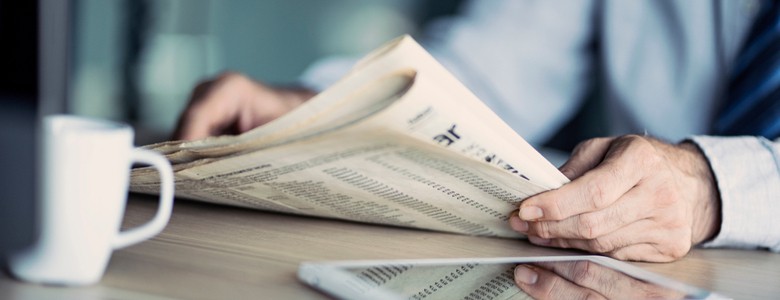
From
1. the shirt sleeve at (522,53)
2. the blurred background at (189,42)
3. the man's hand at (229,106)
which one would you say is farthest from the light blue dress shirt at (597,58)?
the blurred background at (189,42)

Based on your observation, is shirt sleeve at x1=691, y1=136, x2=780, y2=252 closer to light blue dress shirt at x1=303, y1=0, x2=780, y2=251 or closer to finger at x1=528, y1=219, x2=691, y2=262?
finger at x1=528, y1=219, x2=691, y2=262

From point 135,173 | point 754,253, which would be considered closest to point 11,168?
point 135,173

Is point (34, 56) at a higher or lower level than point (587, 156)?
lower

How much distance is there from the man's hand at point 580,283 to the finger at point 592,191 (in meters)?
0.04

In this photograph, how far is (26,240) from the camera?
418mm

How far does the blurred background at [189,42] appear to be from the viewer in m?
2.65

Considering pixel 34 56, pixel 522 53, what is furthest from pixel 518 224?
pixel 34 56

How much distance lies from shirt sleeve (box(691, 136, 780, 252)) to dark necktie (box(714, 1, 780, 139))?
208 mm

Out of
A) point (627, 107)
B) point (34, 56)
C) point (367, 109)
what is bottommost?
point (34, 56)

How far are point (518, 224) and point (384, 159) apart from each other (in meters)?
0.14

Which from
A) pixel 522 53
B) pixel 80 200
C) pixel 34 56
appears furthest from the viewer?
pixel 34 56

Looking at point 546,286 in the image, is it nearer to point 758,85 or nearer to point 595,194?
point 595,194

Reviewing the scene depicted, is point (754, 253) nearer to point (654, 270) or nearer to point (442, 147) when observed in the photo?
point (654, 270)

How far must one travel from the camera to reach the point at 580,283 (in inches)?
19.1
